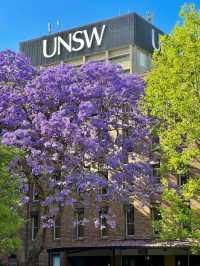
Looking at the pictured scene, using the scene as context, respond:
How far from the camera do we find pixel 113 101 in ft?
121

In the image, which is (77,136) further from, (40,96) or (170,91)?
(170,91)

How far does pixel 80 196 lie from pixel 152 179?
17.7ft

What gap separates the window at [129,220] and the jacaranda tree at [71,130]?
32.2 feet

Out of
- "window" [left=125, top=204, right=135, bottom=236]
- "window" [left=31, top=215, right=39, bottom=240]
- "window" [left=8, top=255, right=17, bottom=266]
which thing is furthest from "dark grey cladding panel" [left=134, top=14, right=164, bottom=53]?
"window" [left=8, top=255, right=17, bottom=266]

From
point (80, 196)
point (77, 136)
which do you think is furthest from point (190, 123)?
point (80, 196)

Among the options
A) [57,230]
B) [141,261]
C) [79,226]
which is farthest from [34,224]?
[141,261]

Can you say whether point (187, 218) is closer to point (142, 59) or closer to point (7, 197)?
point (7, 197)

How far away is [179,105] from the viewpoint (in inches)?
1145

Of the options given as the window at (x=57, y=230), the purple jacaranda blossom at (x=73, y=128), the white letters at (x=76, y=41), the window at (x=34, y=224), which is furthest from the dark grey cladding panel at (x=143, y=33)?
the purple jacaranda blossom at (x=73, y=128)

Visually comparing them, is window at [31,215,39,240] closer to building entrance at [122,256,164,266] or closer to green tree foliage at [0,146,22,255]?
building entrance at [122,256,164,266]

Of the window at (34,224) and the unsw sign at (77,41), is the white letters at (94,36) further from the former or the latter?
the window at (34,224)

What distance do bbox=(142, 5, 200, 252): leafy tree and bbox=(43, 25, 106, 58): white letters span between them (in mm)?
47496

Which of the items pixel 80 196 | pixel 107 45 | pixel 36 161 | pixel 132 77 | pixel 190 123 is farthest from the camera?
pixel 107 45

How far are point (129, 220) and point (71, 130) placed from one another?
16.7 metres
